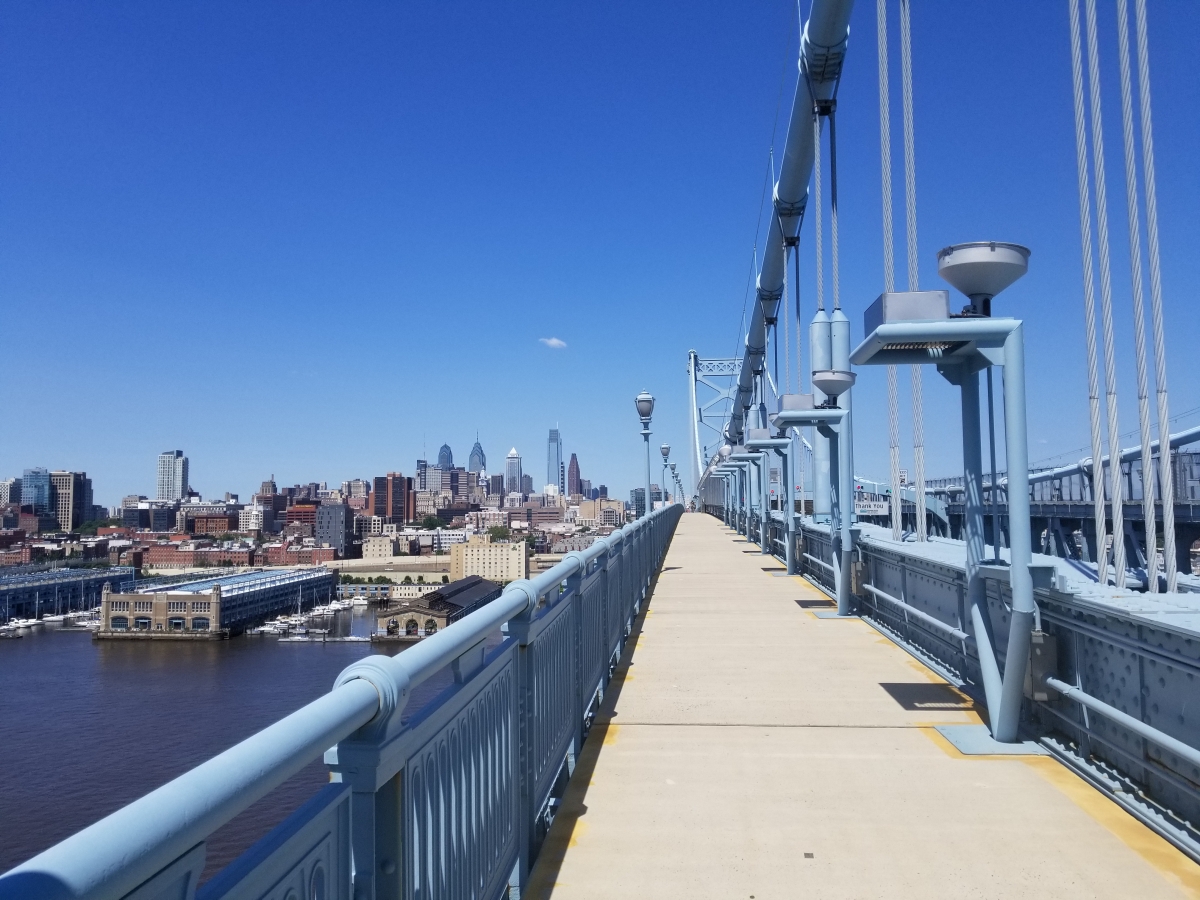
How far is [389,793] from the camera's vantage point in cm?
192

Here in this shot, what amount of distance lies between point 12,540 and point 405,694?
12685cm

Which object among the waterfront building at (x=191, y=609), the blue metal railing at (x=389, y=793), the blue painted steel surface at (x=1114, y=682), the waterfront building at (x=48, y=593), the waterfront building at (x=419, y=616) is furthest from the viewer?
the waterfront building at (x=48, y=593)

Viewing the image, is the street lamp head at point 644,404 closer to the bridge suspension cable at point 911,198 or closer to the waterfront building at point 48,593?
the bridge suspension cable at point 911,198

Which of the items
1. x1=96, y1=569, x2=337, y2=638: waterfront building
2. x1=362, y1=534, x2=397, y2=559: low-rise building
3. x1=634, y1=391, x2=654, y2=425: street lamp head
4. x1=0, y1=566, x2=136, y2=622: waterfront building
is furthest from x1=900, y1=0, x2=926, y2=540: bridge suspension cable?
x1=362, y1=534, x2=397, y2=559: low-rise building

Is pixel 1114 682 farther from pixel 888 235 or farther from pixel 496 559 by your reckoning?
pixel 496 559

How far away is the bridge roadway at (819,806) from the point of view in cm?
331

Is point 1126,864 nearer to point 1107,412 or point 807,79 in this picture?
point 1107,412

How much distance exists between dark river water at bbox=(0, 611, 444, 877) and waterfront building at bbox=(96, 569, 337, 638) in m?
1.28

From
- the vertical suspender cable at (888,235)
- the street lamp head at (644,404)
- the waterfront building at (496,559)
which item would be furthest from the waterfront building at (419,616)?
the vertical suspender cable at (888,235)

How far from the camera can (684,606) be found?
1082 centimetres

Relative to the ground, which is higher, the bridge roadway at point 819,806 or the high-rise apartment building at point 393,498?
the high-rise apartment building at point 393,498

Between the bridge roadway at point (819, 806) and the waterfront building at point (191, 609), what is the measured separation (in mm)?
53626

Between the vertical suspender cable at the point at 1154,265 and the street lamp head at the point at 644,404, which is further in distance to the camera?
the street lamp head at the point at 644,404

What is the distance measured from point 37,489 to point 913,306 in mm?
203678
